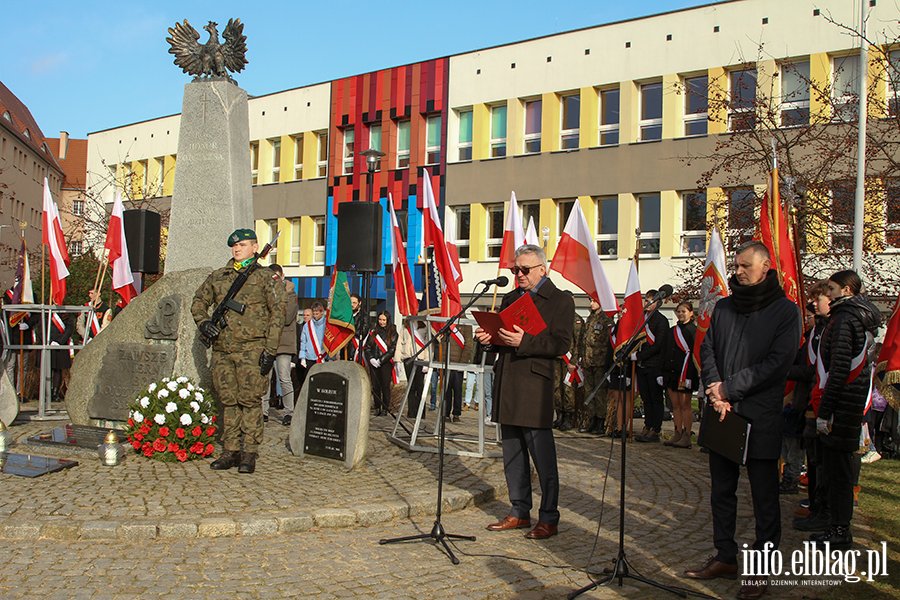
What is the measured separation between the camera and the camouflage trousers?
25.2ft

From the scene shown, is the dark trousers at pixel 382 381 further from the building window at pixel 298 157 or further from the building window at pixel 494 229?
the building window at pixel 298 157

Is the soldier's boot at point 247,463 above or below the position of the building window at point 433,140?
below

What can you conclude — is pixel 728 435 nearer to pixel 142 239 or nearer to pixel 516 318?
pixel 516 318

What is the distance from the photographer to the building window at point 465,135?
2956 cm

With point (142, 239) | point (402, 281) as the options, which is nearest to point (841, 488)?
point (402, 281)

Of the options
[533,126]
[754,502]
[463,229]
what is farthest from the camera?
[463,229]

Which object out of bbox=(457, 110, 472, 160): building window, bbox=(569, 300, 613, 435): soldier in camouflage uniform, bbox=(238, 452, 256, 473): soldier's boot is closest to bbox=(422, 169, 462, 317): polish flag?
bbox=(569, 300, 613, 435): soldier in camouflage uniform

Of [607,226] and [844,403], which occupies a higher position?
[607,226]

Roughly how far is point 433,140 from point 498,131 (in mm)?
2945

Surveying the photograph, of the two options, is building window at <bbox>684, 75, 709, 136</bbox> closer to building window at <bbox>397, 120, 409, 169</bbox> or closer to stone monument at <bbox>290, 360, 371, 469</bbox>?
building window at <bbox>397, 120, 409, 169</bbox>

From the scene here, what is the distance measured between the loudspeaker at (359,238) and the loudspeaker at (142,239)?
3.36 m

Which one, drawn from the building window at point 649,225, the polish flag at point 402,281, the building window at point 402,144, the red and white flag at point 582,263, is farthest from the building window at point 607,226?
the red and white flag at point 582,263

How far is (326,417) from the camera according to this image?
8234 millimetres

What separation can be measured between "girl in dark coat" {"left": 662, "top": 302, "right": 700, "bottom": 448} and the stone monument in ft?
16.3
